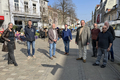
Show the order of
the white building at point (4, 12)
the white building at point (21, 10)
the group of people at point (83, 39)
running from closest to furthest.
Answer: the group of people at point (83, 39)
the white building at point (4, 12)
the white building at point (21, 10)

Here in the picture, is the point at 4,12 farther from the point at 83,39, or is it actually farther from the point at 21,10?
the point at 83,39

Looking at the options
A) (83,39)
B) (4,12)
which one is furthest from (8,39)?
(4,12)

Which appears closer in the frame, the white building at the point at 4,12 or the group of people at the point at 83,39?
the group of people at the point at 83,39

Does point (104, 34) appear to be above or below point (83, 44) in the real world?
above

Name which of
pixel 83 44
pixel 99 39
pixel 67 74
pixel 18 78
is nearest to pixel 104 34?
pixel 99 39

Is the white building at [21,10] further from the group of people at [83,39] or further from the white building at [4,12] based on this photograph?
the group of people at [83,39]

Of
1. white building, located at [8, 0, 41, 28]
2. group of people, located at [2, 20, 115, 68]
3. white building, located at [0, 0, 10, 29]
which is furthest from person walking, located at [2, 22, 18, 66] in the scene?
white building, located at [0, 0, 10, 29]

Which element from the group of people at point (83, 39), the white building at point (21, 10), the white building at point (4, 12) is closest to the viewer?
the group of people at point (83, 39)

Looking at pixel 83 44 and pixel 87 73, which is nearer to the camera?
pixel 87 73

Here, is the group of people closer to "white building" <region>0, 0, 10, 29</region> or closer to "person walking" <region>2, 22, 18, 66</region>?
"person walking" <region>2, 22, 18, 66</region>

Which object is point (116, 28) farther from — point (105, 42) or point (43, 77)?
point (43, 77)

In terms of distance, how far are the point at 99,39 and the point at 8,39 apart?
3.68 metres

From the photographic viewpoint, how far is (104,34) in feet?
13.3

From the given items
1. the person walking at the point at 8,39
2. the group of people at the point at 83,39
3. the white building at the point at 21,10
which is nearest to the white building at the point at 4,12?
the white building at the point at 21,10
